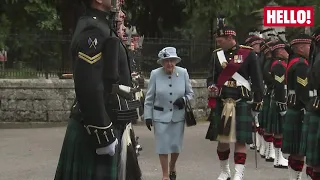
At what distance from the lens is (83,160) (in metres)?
4.31

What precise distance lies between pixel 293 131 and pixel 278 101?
2.26m

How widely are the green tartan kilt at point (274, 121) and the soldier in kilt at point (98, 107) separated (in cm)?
514

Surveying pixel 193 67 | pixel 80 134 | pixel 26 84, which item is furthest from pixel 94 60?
pixel 193 67

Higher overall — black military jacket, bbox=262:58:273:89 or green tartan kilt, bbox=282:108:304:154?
black military jacket, bbox=262:58:273:89

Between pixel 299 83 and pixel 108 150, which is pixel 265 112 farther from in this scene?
pixel 108 150

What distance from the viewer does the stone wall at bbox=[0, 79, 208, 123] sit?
1338 cm

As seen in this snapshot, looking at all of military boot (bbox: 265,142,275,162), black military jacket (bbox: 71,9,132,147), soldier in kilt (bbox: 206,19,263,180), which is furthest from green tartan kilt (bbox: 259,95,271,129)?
black military jacket (bbox: 71,9,132,147)

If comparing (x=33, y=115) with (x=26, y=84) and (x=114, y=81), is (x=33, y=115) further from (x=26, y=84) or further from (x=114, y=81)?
(x=114, y=81)

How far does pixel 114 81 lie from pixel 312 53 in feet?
7.85

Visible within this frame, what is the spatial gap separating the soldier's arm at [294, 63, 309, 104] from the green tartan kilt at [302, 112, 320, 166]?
0.98 meters

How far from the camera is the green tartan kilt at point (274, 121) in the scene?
948cm

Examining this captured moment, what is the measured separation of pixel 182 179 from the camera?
26.7 feet

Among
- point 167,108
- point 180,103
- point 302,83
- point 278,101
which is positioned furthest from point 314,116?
point 278,101

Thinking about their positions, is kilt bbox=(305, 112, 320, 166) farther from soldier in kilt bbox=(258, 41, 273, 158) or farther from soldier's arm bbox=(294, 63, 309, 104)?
soldier in kilt bbox=(258, 41, 273, 158)
